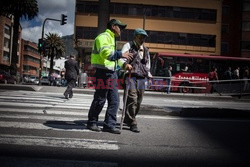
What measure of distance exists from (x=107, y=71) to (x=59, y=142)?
5.02 feet

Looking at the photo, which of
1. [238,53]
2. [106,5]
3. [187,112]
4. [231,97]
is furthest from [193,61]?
[238,53]

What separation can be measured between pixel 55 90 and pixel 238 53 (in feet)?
120

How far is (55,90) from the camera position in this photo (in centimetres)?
1420

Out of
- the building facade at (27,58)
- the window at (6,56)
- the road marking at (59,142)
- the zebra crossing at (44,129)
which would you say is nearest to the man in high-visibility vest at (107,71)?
the zebra crossing at (44,129)

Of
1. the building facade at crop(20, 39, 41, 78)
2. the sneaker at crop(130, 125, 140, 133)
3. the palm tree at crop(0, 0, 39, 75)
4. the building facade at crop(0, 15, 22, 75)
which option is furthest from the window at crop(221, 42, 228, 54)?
the building facade at crop(20, 39, 41, 78)

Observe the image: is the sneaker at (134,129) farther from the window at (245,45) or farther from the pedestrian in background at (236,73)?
the window at (245,45)

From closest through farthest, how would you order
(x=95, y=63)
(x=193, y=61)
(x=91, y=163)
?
(x=91, y=163), (x=95, y=63), (x=193, y=61)

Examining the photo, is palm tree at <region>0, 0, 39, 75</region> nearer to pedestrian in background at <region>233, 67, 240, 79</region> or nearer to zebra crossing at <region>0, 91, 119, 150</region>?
pedestrian in background at <region>233, 67, 240, 79</region>

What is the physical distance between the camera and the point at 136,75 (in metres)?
4.82

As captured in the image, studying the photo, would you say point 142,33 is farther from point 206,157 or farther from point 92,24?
point 92,24

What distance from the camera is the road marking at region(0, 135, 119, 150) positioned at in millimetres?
3326

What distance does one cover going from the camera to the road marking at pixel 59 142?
333 centimetres

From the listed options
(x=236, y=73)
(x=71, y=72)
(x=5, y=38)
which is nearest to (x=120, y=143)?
(x=71, y=72)

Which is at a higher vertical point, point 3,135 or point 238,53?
point 238,53
